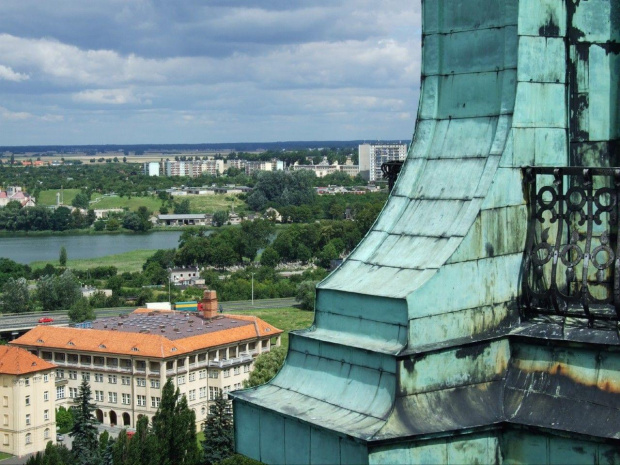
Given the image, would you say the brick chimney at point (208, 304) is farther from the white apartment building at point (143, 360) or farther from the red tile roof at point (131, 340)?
the red tile roof at point (131, 340)

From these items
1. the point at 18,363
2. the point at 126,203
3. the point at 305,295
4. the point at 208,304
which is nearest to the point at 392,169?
the point at 18,363

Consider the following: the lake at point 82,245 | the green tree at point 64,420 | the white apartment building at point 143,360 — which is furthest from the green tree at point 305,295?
the lake at point 82,245

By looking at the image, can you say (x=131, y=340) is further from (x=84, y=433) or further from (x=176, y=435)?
(x=176, y=435)

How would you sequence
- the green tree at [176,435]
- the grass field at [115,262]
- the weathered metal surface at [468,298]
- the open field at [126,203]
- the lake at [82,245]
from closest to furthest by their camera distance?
1. the weathered metal surface at [468,298]
2. the green tree at [176,435]
3. the grass field at [115,262]
4. the lake at [82,245]
5. the open field at [126,203]

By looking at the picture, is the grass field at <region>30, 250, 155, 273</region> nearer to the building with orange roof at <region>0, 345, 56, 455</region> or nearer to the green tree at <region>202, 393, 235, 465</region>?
the building with orange roof at <region>0, 345, 56, 455</region>

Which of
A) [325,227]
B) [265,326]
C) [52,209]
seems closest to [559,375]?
[265,326]
